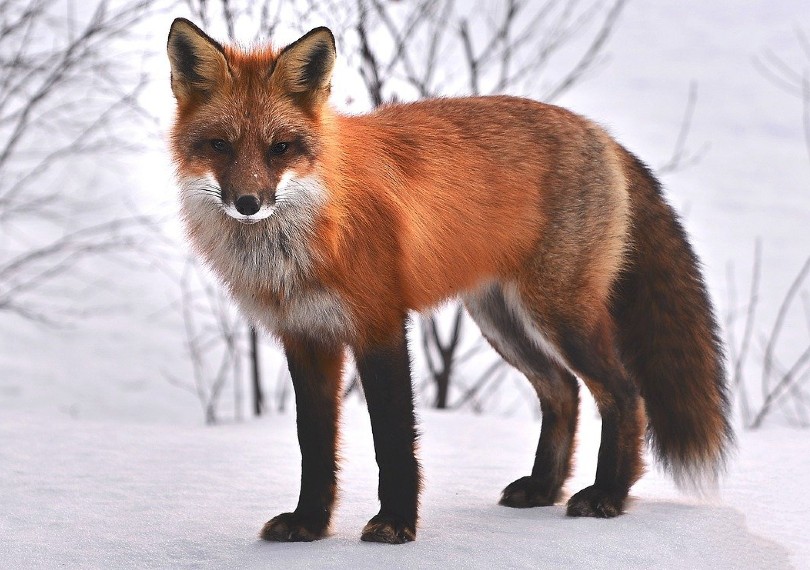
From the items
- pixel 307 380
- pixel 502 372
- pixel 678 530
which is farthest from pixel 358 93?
pixel 678 530

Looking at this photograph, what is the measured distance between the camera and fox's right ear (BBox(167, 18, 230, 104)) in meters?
2.93

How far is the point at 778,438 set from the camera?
5234 mm

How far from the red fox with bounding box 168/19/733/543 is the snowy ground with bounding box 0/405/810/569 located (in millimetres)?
194

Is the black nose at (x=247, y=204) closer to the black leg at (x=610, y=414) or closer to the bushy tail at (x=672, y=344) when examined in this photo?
the black leg at (x=610, y=414)

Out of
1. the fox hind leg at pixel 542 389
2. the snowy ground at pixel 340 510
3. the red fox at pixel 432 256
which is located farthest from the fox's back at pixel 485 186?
the snowy ground at pixel 340 510

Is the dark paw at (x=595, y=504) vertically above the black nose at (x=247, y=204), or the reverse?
the black nose at (x=247, y=204)

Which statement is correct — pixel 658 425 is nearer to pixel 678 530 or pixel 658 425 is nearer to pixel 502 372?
pixel 678 530

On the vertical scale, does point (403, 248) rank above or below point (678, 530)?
above

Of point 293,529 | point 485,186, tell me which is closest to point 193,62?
point 485,186

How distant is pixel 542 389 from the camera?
4004 mm

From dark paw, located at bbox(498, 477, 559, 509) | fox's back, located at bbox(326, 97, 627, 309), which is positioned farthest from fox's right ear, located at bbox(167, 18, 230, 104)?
dark paw, located at bbox(498, 477, 559, 509)

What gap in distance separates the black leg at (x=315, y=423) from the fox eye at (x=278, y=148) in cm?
70

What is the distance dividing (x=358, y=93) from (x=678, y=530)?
12.4ft

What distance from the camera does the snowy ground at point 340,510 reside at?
9.73 ft
